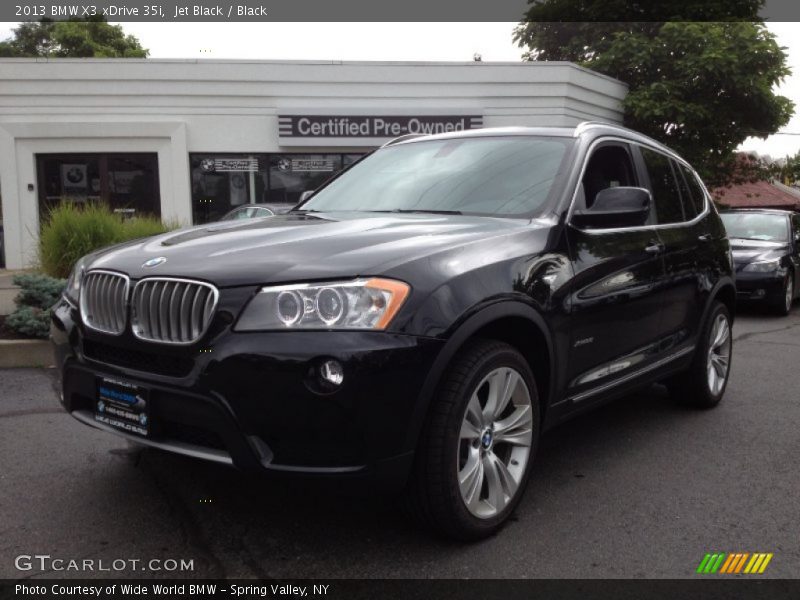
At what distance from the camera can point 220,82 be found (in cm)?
1642

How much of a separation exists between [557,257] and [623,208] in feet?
1.54

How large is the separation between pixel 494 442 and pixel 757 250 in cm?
923

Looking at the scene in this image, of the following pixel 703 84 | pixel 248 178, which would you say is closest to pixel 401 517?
pixel 248 178

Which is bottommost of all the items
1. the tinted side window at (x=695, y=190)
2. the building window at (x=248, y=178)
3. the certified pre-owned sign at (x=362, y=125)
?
the tinted side window at (x=695, y=190)

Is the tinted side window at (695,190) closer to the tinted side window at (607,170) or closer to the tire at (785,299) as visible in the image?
the tinted side window at (607,170)

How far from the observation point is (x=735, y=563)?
284cm

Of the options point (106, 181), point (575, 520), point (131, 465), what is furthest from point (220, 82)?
point (575, 520)

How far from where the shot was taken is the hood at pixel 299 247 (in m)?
2.61

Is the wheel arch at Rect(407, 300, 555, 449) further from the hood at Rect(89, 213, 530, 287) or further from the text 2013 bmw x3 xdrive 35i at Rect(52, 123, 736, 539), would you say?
the hood at Rect(89, 213, 530, 287)

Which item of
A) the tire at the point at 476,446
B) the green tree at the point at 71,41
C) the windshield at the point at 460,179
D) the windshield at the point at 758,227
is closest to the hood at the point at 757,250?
the windshield at the point at 758,227

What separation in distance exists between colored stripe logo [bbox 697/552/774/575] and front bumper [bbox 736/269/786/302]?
8.30 meters

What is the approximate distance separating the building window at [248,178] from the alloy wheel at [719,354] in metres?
12.2

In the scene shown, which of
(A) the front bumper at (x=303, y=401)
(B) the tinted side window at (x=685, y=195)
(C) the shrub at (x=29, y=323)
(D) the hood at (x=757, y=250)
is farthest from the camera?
(D) the hood at (x=757, y=250)

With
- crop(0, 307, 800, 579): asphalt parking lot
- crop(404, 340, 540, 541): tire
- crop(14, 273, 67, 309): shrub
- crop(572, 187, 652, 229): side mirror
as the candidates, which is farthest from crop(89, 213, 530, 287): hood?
crop(14, 273, 67, 309): shrub
